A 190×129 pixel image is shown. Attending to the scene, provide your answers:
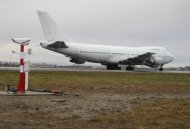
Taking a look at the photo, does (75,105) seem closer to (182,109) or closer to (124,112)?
(124,112)

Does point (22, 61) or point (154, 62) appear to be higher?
point (154, 62)

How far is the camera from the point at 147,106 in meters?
12.6

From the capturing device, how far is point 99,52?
61.2 metres

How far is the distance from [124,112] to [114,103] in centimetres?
213

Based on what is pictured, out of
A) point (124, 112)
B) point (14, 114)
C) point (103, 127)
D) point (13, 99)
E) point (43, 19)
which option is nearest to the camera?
point (103, 127)

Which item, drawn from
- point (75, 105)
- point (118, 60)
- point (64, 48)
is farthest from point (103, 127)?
point (118, 60)

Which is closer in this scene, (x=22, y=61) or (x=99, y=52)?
(x=22, y=61)

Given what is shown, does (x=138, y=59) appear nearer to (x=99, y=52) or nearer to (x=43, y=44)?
(x=99, y=52)

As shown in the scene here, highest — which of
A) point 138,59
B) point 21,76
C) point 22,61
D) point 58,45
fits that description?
point 58,45

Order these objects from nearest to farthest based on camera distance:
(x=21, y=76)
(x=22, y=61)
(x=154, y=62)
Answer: (x=21, y=76) < (x=22, y=61) < (x=154, y=62)

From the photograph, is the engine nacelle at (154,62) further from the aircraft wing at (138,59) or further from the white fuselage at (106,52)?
the aircraft wing at (138,59)

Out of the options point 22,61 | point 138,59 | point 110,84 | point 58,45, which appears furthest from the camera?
point 138,59

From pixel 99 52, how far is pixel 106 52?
1490 millimetres

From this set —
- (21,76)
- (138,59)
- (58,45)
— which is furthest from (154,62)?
(21,76)
